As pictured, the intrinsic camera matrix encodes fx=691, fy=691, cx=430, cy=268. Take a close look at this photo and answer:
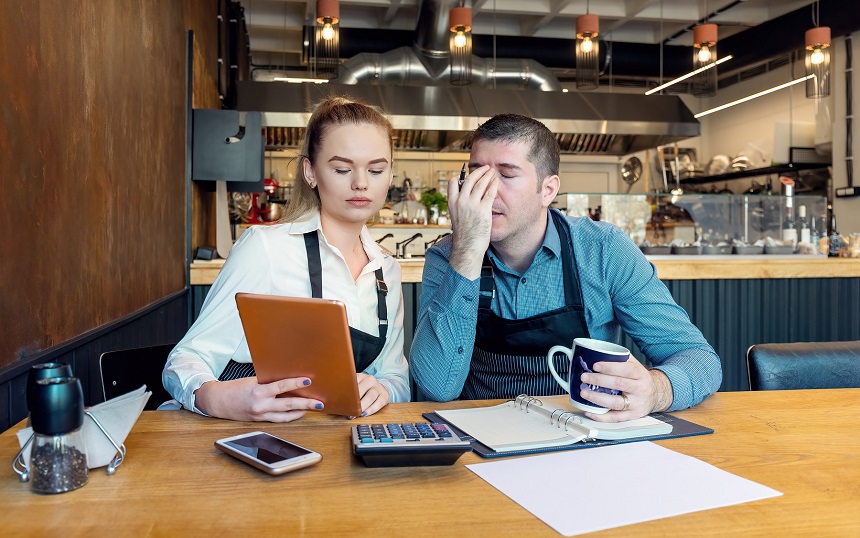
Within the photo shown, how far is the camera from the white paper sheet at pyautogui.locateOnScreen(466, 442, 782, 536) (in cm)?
80

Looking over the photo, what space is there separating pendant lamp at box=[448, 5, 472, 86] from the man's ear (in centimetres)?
369

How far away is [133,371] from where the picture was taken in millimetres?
1672

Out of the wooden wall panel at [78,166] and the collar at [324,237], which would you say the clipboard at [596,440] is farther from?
the wooden wall panel at [78,166]

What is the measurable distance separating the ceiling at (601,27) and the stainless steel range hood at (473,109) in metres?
1.10

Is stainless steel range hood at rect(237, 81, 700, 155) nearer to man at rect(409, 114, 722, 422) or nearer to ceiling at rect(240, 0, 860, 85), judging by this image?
ceiling at rect(240, 0, 860, 85)

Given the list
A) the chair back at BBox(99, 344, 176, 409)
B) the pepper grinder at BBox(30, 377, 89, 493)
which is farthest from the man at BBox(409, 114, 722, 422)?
the pepper grinder at BBox(30, 377, 89, 493)

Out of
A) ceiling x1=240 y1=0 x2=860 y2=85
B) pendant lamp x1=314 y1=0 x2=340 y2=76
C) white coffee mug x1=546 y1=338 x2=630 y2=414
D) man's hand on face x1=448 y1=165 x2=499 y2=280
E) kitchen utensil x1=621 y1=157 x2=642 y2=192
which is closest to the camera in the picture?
white coffee mug x1=546 y1=338 x2=630 y2=414

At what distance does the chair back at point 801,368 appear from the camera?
62.7 inches

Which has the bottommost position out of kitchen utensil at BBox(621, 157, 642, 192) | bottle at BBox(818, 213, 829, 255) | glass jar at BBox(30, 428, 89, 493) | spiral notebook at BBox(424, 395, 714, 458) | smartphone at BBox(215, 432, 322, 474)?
spiral notebook at BBox(424, 395, 714, 458)

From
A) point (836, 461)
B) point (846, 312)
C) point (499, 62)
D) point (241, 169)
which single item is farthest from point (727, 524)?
point (499, 62)

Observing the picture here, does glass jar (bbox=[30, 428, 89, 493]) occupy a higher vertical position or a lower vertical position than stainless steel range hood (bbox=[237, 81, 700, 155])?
lower

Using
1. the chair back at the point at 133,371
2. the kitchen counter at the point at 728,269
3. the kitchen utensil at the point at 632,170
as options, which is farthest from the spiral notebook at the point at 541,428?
the kitchen utensil at the point at 632,170

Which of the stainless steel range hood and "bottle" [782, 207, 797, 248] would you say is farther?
the stainless steel range hood

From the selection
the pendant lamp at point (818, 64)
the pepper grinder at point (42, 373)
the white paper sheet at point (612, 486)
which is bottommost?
the white paper sheet at point (612, 486)
